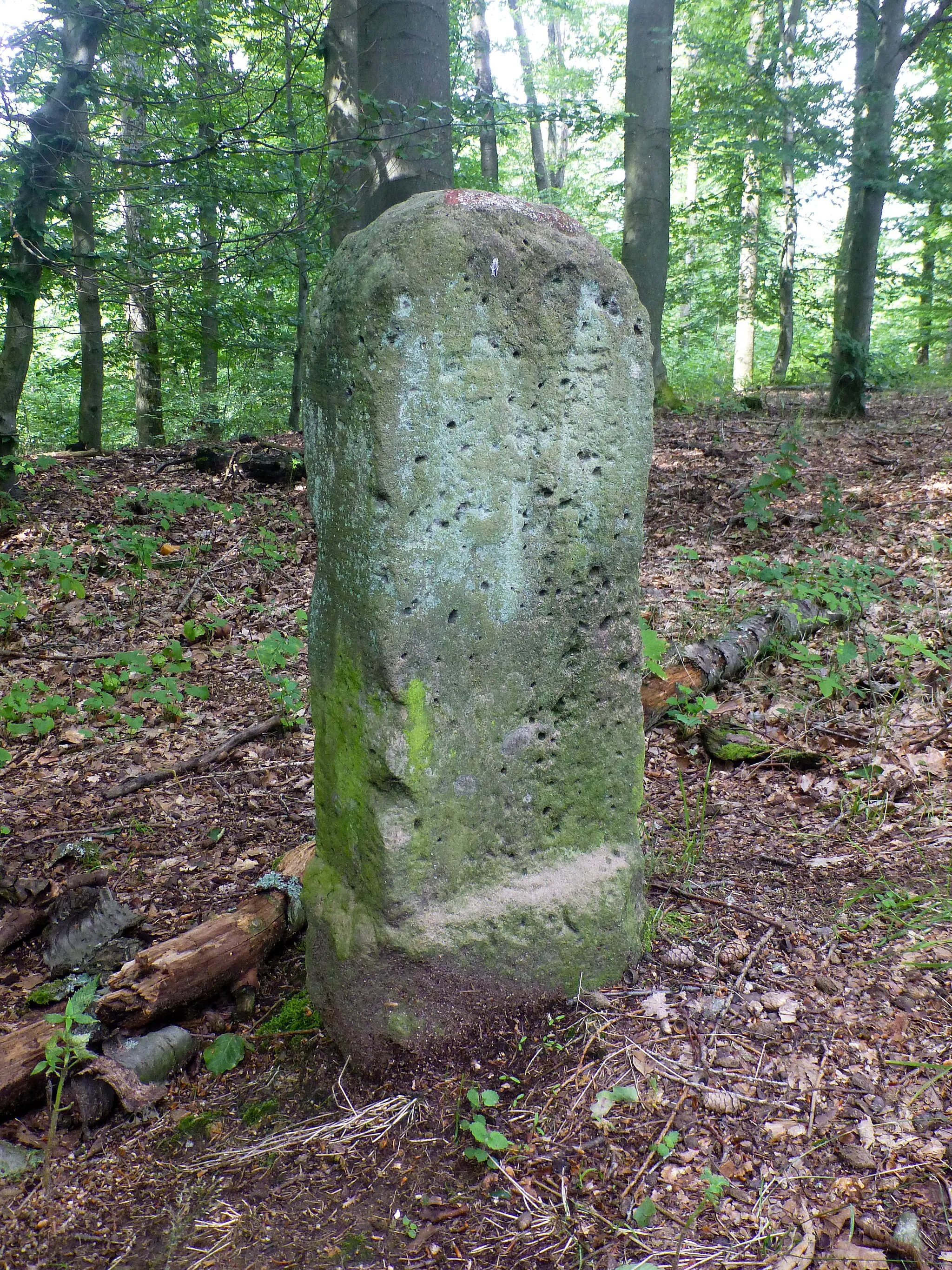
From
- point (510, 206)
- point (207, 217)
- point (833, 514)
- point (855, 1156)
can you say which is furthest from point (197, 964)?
point (207, 217)

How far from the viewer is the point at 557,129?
24984mm

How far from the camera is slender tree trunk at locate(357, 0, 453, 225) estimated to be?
5.62 meters

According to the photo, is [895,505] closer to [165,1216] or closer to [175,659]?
[175,659]

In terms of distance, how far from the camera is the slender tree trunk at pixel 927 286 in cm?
903

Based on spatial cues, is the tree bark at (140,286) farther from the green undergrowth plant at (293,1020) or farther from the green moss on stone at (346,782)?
the green undergrowth plant at (293,1020)

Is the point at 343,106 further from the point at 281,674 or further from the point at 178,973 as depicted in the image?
the point at 178,973

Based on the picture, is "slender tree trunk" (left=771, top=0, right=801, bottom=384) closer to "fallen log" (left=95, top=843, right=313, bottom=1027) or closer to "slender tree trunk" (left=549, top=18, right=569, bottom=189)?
"slender tree trunk" (left=549, top=18, right=569, bottom=189)

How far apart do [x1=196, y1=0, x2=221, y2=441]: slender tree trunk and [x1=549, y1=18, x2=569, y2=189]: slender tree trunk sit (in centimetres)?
1765

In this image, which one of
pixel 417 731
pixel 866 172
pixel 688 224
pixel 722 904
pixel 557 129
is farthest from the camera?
pixel 557 129

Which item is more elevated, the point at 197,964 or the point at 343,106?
the point at 343,106

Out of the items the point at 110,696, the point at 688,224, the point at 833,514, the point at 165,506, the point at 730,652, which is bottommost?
the point at 110,696

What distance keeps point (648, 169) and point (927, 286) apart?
4.62 m

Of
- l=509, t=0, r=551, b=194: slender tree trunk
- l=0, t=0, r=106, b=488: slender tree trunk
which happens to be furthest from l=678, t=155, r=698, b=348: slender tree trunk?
l=0, t=0, r=106, b=488: slender tree trunk

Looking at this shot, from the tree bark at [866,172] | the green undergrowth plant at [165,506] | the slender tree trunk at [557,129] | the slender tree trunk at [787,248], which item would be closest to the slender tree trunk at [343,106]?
the green undergrowth plant at [165,506]
